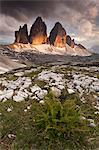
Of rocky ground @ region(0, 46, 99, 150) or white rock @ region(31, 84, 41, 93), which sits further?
white rock @ region(31, 84, 41, 93)

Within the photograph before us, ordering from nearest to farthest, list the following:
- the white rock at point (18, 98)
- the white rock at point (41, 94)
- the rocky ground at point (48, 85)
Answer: the white rock at point (18, 98)
the white rock at point (41, 94)
the rocky ground at point (48, 85)

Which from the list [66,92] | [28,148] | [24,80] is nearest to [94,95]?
[66,92]

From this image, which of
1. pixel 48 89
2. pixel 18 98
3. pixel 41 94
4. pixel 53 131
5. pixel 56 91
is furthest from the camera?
pixel 48 89

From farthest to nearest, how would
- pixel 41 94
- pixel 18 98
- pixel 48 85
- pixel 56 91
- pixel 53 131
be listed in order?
pixel 48 85 → pixel 56 91 → pixel 41 94 → pixel 18 98 → pixel 53 131

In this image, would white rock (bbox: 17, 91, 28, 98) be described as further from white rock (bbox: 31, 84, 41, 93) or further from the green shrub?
the green shrub

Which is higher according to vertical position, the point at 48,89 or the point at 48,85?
the point at 48,85

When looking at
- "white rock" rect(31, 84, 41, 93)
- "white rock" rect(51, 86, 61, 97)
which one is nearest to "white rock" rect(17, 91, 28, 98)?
"white rock" rect(31, 84, 41, 93)

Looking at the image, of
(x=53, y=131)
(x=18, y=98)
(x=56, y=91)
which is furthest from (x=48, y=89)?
(x=53, y=131)

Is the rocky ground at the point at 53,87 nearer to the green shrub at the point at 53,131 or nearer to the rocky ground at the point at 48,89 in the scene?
the rocky ground at the point at 48,89

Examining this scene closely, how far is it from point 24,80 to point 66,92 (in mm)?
2947

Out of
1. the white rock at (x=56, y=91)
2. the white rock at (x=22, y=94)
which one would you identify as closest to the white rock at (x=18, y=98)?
the white rock at (x=22, y=94)

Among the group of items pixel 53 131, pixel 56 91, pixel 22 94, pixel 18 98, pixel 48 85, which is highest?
pixel 48 85

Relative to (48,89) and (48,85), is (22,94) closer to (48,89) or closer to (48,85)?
(48,89)

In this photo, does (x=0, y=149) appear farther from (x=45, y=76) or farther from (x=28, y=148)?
(x=45, y=76)
